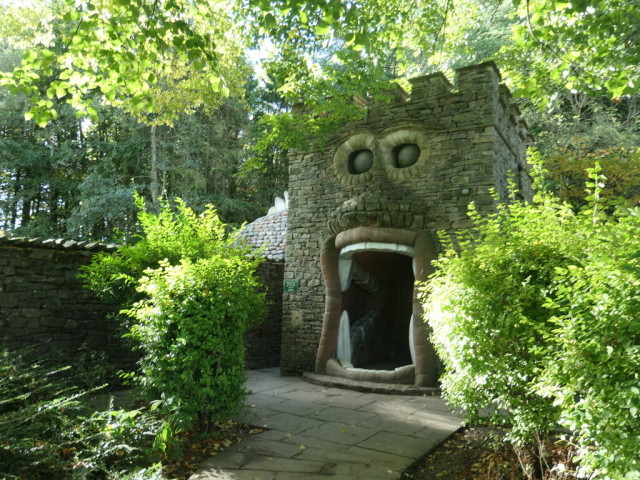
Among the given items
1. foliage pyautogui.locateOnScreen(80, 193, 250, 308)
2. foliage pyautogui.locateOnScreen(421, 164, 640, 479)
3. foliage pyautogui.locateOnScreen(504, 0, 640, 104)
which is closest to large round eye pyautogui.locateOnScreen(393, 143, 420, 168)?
foliage pyautogui.locateOnScreen(504, 0, 640, 104)

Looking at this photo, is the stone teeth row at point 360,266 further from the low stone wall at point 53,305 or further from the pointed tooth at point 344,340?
the low stone wall at point 53,305

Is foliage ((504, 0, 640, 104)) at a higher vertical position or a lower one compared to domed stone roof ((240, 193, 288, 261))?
higher

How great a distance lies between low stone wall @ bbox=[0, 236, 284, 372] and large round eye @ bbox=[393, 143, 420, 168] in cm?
465

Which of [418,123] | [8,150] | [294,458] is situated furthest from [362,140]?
[8,150]

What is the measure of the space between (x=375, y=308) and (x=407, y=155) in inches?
126

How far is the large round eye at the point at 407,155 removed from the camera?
7363mm

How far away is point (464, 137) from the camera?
6.91 m

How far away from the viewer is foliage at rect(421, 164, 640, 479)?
200 centimetres

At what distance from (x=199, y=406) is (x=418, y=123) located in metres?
5.34

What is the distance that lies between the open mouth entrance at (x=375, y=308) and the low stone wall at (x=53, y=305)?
10.4 ft

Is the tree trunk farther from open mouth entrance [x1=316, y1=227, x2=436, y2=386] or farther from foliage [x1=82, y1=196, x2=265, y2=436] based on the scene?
foliage [x1=82, y1=196, x2=265, y2=436]

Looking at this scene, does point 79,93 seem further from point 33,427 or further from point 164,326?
point 33,427

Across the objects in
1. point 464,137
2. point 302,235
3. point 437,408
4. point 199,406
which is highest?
point 464,137

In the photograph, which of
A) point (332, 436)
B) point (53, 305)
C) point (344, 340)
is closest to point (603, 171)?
point (344, 340)
